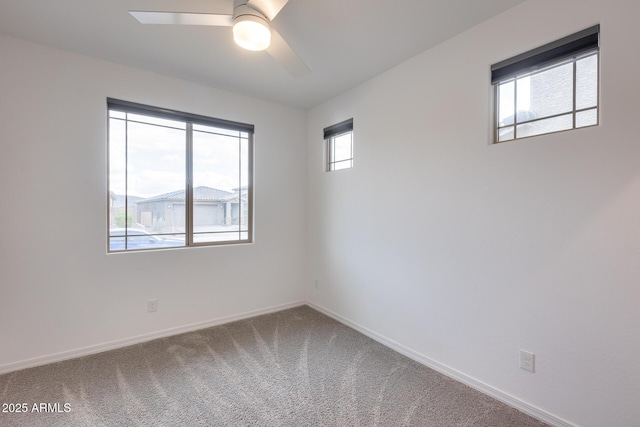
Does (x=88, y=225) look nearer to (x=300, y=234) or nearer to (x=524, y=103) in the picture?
(x=300, y=234)

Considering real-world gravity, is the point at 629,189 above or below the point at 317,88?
below

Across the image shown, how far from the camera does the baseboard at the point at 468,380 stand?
170 cm

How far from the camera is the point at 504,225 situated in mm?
1907

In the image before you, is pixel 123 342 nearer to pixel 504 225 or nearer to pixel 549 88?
pixel 504 225

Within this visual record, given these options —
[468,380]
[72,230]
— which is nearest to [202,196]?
[72,230]

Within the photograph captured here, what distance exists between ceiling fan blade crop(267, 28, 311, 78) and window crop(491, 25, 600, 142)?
1353 millimetres

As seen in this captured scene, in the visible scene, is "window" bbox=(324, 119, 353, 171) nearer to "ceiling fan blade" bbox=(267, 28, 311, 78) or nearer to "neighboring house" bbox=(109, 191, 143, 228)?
"ceiling fan blade" bbox=(267, 28, 311, 78)

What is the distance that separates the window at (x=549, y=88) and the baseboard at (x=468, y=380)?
1.72 meters

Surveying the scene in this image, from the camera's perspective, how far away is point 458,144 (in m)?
2.16

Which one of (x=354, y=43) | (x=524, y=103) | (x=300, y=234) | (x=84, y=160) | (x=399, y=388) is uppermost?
(x=354, y=43)

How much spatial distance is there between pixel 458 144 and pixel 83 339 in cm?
350

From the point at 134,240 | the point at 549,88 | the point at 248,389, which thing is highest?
the point at 549,88

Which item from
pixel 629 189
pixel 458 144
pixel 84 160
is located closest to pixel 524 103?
pixel 458 144

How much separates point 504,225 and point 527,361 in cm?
86
